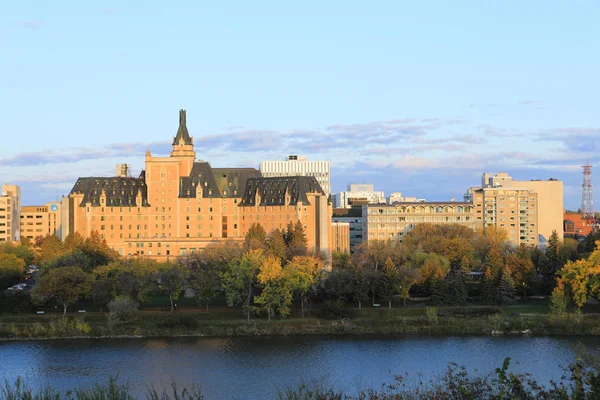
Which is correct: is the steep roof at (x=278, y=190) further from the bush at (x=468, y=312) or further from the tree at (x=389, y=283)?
the bush at (x=468, y=312)

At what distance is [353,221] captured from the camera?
173 m

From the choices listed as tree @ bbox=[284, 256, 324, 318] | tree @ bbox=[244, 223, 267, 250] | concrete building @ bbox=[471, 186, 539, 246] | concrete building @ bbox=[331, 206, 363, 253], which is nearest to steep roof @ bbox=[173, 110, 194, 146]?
tree @ bbox=[244, 223, 267, 250]

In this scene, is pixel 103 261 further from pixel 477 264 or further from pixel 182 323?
pixel 477 264

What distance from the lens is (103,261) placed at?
110875 millimetres

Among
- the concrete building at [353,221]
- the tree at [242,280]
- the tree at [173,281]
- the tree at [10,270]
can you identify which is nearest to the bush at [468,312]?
the tree at [242,280]

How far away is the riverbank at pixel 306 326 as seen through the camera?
8381 centimetres

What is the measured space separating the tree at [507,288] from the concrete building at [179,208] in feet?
136

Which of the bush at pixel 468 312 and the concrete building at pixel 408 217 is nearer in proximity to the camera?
the bush at pixel 468 312

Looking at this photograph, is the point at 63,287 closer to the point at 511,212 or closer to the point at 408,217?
the point at 408,217

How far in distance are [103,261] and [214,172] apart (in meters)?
34.7

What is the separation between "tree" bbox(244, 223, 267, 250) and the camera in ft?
357

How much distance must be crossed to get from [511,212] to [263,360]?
344ft

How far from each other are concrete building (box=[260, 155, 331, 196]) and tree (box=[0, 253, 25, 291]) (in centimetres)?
8069

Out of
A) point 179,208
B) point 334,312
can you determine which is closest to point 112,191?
point 179,208
